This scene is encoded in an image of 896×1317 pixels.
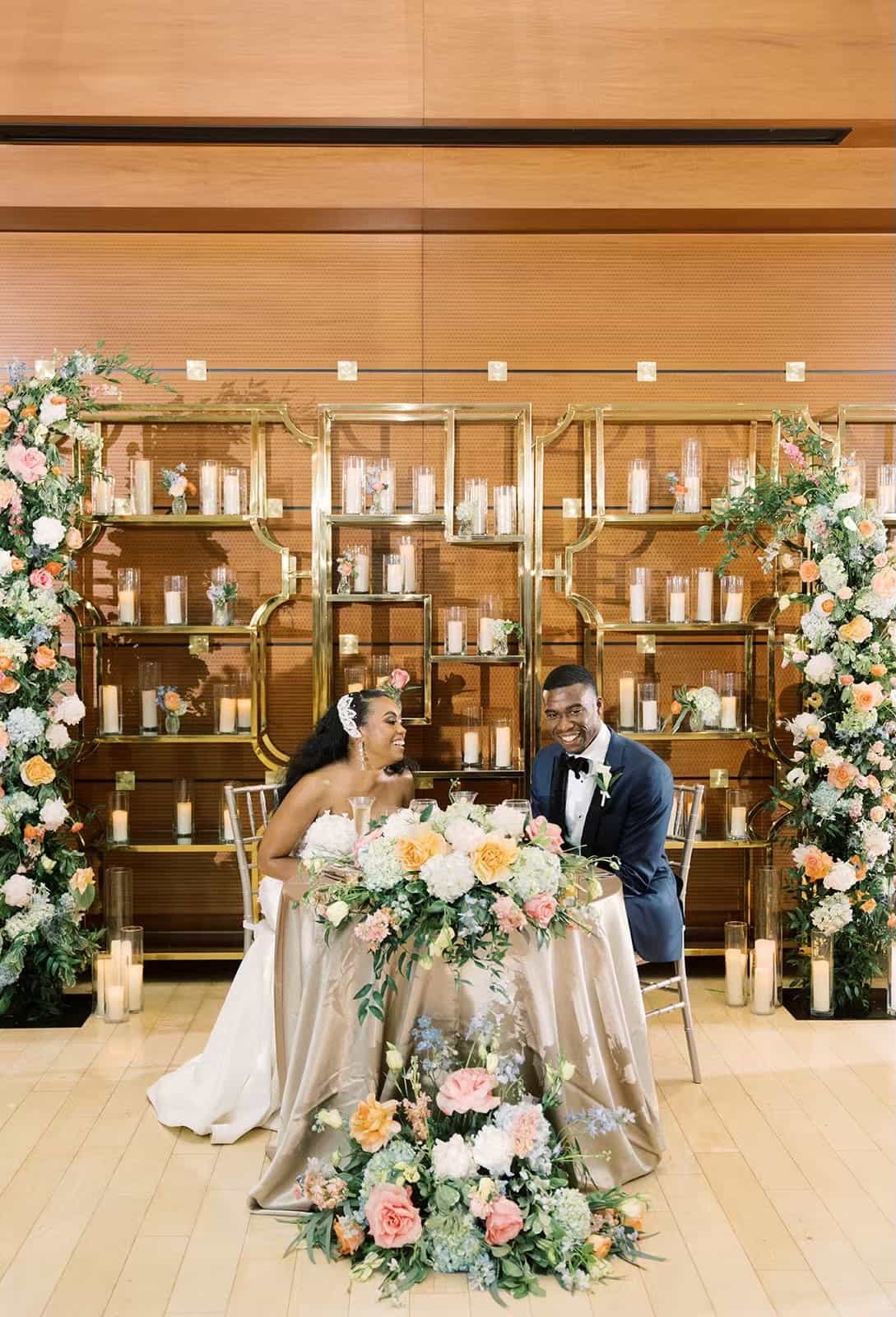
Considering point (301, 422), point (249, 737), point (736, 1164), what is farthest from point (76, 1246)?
point (301, 422)

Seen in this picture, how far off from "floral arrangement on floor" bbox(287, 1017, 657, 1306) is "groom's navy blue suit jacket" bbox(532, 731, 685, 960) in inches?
34.9

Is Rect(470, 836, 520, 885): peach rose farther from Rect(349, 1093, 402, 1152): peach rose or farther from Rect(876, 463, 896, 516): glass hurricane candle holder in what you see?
Rect(876, 463, 896, 516): glass hurricane candle holder

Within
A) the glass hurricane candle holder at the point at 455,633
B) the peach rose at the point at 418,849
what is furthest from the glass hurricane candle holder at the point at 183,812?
the peach rose at the point at 418,849

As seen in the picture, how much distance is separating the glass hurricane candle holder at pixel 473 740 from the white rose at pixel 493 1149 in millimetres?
2404

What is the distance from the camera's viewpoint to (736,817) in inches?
205

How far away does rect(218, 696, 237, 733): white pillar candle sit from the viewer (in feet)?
17.1

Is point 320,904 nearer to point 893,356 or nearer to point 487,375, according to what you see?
point 487,375

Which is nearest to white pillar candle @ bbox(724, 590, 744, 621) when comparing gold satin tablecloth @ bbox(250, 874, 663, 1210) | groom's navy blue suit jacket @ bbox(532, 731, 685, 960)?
groom's navy blue suit jacket @ bbox(532, 731, 685, 960)

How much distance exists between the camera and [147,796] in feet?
18.0

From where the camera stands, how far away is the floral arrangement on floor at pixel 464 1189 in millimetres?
2887

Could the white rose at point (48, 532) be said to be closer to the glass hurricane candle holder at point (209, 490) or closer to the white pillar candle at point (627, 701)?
the glass hurricane candle holder at point (209, 490)

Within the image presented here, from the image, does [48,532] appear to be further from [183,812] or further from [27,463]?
[183,812]

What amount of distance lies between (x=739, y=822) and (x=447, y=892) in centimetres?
266

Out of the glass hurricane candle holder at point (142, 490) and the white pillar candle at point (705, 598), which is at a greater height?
the glass hurricane candle holder at point (142, 490)
